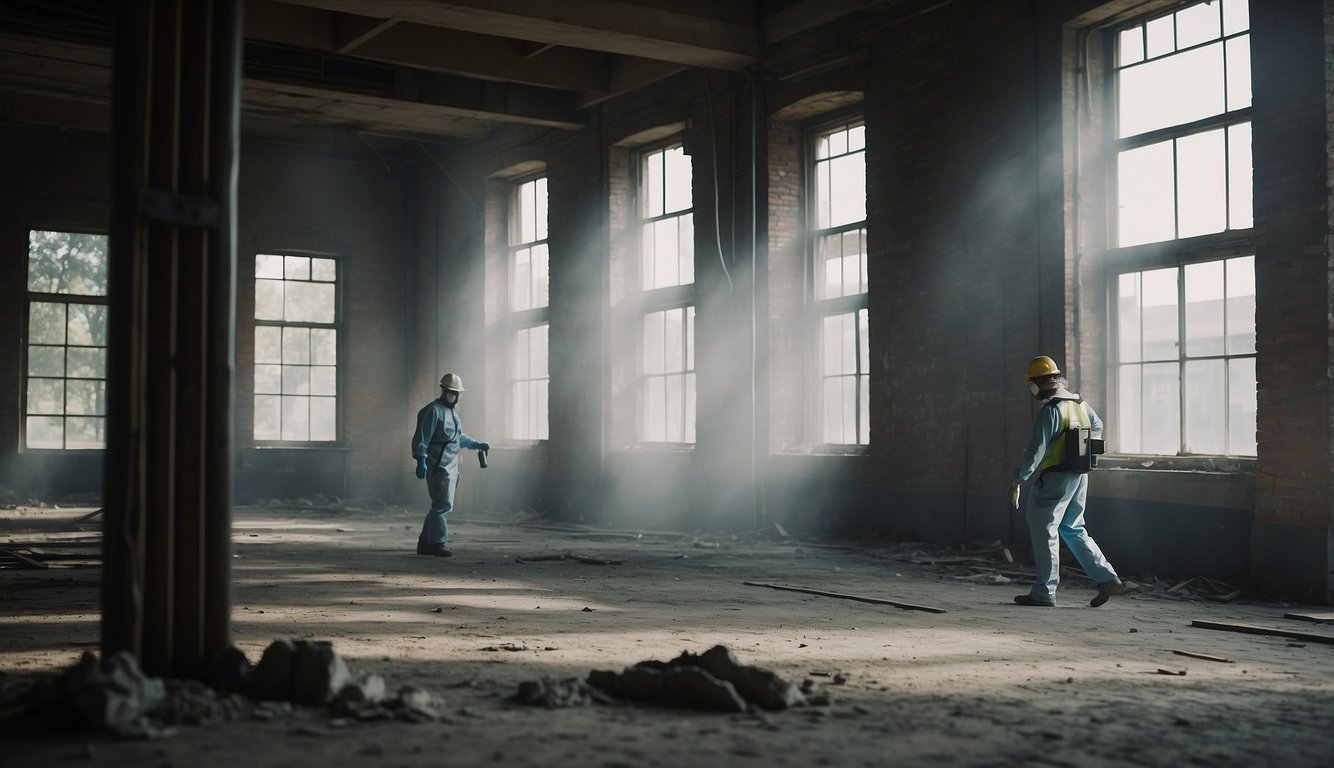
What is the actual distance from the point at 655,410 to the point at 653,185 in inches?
112

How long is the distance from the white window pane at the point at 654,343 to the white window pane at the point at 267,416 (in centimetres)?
690

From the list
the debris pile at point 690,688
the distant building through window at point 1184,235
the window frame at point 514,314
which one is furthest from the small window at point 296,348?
the debris pile at point 690,688

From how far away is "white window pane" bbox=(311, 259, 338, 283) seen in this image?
1961 cm

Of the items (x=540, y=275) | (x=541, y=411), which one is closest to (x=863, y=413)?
(x=541, y=411)

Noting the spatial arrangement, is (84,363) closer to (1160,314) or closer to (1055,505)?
(1055,505)

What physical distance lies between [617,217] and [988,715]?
38.3 feet

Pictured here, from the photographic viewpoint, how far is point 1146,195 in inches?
392

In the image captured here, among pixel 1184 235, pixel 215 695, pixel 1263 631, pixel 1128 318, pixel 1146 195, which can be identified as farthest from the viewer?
pixel 1128 318

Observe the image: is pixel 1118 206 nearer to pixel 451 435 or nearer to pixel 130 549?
pixel 451 435

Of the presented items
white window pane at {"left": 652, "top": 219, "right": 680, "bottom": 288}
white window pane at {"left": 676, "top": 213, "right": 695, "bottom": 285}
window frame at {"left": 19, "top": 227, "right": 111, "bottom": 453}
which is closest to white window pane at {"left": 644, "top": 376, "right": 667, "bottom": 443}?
white window pane at {"left": 652, "top": 219, "right": 680, "bottom": 288}

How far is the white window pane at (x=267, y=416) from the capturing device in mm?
19219

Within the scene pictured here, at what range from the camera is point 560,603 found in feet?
26.9

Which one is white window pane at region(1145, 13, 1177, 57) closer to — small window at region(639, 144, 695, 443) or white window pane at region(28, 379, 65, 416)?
small window at region(639, 144, 695, 443)

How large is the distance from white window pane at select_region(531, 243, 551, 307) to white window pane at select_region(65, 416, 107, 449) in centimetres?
662
